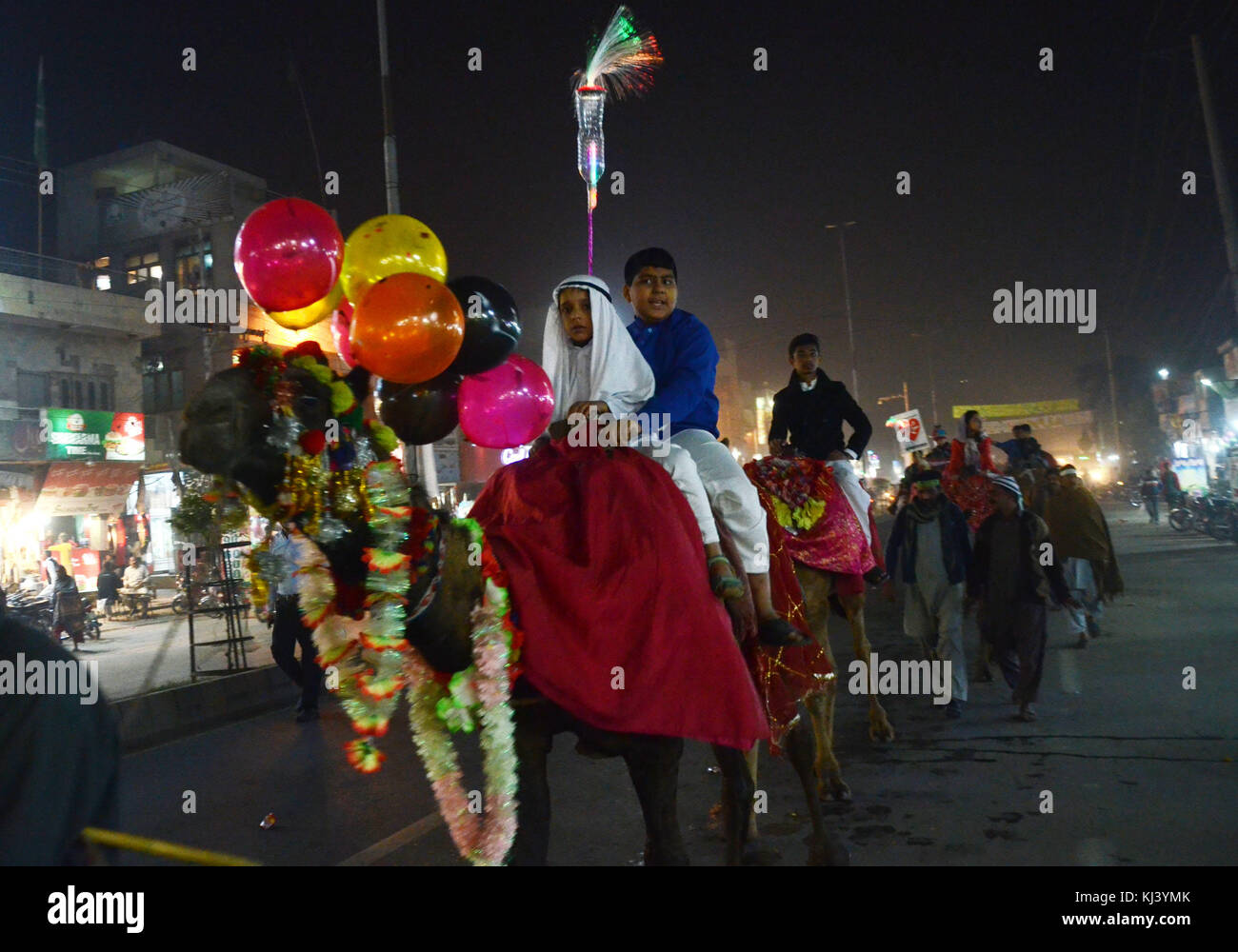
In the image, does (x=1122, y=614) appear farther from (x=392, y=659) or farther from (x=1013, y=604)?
(x=392, y=659)

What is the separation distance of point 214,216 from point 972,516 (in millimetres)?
31831

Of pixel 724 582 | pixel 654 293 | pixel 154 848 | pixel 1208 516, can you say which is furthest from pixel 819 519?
pixel 1208 516

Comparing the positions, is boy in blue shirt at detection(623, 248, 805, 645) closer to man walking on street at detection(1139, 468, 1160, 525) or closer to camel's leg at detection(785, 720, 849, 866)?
camel's leg at detection(785, 720, 849, 866)

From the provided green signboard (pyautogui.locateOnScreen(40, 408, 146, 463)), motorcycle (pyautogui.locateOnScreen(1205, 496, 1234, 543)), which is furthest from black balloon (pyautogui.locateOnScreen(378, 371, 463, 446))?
motorcycle (pyautogui.locateOnScreen(1205, 496, 1234, 543))

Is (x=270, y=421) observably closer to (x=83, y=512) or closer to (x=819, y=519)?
(x=819, y=519)

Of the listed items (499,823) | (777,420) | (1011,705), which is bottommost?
(1011,705)

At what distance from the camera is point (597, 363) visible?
141 inches

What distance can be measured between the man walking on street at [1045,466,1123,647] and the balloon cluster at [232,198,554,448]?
9.22 metres

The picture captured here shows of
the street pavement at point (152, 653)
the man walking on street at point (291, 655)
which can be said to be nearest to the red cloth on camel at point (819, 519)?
the man walking on street at point (291, 655)

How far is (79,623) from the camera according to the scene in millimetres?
14633

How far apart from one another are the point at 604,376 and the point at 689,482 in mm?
586

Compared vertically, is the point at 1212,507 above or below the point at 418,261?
below

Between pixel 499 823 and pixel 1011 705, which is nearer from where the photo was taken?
pixel 499 823
